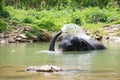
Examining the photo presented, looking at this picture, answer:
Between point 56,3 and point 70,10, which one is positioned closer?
point 70,10

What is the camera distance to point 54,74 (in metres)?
10.5

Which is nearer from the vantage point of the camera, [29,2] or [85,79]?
[85,79]

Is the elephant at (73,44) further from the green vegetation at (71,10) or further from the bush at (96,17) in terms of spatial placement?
the bush at (96,17)

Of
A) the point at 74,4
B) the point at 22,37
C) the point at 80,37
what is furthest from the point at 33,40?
the point at 74,4

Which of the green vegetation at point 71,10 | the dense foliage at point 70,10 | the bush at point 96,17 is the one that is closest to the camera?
the dense foliage at point 70,10

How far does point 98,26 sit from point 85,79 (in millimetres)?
37503

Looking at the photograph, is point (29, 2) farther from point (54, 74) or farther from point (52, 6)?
point (54, 74)

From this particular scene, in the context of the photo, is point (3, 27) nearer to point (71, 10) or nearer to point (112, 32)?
point (112, 32)

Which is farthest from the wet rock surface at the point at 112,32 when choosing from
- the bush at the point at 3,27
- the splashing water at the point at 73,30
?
the splashing water at the point at 73,30

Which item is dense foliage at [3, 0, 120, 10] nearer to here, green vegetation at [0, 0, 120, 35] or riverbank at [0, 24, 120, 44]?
green vegetation at [0, 0, 120, 35]

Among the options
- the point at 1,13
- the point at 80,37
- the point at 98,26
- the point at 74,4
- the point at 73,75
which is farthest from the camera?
the point at 74,4

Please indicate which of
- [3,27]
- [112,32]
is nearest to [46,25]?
[3,27]

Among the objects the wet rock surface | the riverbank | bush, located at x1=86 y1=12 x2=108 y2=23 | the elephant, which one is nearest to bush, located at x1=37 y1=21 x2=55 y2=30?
the riverbank

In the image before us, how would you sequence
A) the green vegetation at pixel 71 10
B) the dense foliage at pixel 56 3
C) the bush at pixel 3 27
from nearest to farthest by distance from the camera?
the bush at pixel 3 27 → the green vegetation at pixel 71 10 → the dense foliage at pixel 56 3
